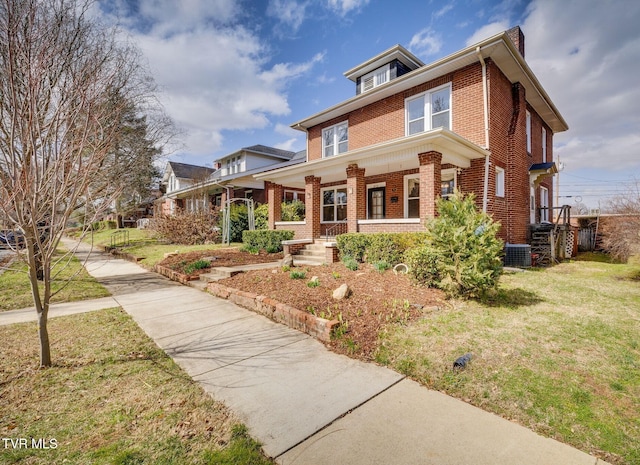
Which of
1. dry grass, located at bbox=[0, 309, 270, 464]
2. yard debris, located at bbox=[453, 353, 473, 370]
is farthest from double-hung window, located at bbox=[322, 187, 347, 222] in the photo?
dry grass, located at bbox=[0, 309, 270, 464]

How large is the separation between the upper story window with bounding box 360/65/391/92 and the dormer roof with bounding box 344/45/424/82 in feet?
0.60

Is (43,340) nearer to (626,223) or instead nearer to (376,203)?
(376,203)

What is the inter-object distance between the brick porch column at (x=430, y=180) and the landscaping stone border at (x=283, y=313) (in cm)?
523

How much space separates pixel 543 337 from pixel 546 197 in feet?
52.1

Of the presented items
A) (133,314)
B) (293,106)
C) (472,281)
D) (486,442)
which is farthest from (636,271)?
(293,106)

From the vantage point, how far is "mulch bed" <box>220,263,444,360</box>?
398cm

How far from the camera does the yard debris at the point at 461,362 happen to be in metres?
3.11

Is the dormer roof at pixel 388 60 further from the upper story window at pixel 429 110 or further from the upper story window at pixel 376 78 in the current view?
the upper story window at pixel 429 110

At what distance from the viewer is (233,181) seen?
18953mm

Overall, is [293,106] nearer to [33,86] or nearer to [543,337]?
[33,86]

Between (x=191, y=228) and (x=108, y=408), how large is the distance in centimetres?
1508

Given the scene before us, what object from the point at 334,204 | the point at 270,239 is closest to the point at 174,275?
the point at 270,239

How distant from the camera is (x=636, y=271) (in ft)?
28.0

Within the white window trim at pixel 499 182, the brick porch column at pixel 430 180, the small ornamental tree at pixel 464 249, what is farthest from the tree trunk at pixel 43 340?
the white window trim at pixel 499 182
